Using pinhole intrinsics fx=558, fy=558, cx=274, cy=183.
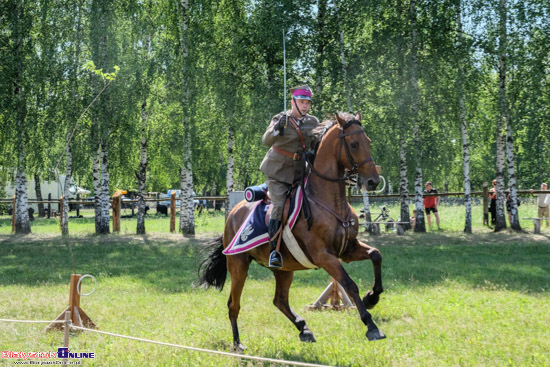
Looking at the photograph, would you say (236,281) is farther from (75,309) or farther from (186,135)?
(186,135)

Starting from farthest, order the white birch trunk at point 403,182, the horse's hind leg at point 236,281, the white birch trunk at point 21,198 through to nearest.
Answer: the white birch trunk at point 403,182
the white birch trunk at point 21,198
the horse's hind leg at point 236,281

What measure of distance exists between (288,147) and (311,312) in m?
3.31

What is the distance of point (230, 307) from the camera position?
307 inches

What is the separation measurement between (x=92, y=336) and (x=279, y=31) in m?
16.4

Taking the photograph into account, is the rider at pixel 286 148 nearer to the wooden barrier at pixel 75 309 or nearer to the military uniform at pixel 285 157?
the military uniform at pixel 285 157

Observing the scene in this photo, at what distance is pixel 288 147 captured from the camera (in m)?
7.39

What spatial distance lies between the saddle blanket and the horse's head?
82 centimetres

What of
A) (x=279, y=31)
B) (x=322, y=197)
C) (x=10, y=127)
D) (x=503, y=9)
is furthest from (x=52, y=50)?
(x=322, y=197)

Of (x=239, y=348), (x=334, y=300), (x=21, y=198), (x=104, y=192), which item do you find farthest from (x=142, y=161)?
(x=239, y=348)

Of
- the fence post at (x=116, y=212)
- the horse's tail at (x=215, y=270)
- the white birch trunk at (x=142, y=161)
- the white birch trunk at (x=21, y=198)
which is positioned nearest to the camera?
the horse's tail at (x=215, y=270)

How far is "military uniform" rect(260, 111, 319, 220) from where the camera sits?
7.30 meters

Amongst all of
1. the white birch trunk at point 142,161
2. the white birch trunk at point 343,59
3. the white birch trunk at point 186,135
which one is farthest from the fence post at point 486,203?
the white birch trunk at point 142,161

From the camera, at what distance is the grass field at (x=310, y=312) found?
6.89 meters

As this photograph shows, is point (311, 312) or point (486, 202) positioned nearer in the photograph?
point (311, 312)
